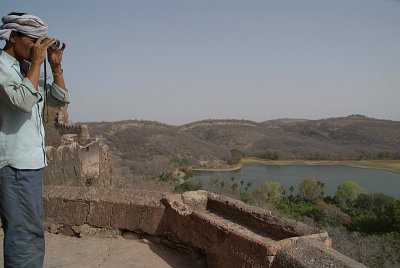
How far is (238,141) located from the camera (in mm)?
61031

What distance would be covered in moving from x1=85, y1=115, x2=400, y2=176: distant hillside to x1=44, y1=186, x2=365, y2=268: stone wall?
29054mm

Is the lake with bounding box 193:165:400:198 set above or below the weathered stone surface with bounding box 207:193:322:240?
below

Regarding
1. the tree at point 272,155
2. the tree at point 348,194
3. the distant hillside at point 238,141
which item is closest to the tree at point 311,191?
the tree at point 348,194

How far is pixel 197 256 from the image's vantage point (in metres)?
3.22

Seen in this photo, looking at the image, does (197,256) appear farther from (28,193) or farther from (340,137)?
(340,137)

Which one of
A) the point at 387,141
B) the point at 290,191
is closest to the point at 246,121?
the point at 387,141

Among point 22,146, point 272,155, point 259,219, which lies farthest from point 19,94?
point 272,155

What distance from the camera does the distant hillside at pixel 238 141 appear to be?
43.4 metres

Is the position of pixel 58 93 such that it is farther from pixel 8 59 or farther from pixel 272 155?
pixel 272 155

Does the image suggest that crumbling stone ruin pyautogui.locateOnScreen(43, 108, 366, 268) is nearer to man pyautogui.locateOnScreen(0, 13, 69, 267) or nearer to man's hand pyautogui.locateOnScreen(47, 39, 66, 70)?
man pyautogui.locateOnScreen(0, 13, 69, 267)

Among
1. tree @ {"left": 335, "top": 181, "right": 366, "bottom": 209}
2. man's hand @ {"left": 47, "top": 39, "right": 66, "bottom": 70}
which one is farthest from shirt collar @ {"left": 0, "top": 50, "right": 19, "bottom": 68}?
tree @ {"left": 335, "top": 181, "right": 366, "bottom": 209}

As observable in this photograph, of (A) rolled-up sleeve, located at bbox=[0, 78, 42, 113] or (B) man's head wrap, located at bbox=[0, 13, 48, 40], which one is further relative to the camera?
(B) man's head wrap, located at bbox=[0, 13, 48, 40]

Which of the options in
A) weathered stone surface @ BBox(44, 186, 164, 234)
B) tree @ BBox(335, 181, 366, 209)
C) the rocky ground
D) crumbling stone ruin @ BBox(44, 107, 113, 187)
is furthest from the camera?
tree @ BBox(335, 181, 366, 209)

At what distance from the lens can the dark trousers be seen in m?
1.95
